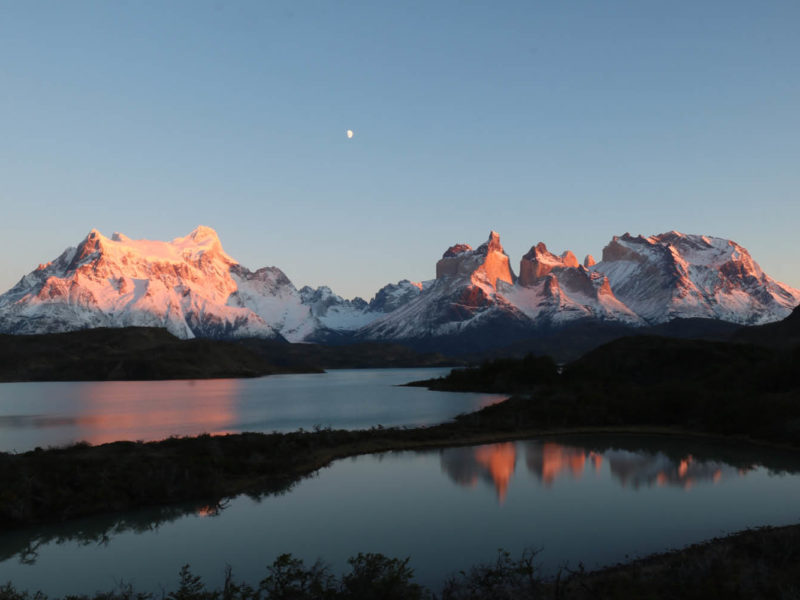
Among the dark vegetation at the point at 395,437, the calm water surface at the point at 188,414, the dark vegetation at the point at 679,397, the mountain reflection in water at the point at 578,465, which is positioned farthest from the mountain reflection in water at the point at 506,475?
the calm water surface at the point at 188,414

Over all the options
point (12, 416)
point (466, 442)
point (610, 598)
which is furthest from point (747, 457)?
point (12, 416)

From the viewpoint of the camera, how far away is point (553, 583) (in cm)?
2386

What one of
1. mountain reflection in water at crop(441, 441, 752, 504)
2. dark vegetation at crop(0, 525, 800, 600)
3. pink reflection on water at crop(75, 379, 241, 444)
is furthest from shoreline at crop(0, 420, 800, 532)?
pink reflection on water at crop(75, 379, 241, 444)

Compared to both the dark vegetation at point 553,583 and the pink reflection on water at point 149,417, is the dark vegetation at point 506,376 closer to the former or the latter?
the pink reflection on water at point 149,417

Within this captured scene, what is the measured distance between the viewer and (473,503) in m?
38.7

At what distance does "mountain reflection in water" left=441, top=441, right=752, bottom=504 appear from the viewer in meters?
45.3

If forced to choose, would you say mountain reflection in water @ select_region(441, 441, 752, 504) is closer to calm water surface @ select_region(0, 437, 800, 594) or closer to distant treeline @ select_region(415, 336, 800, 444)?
calm water surface @ select_region(0, 437, 800, 594)

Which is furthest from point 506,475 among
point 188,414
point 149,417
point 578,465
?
point 188,414

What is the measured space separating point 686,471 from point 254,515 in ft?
109

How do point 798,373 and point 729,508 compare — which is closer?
point 729,508

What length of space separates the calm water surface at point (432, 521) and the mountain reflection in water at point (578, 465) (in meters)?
0.24

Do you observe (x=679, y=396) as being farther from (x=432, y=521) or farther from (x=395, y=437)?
(x=432, y=521)

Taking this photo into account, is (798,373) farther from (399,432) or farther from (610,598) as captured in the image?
(610,598)

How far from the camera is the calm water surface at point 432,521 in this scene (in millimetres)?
28391
